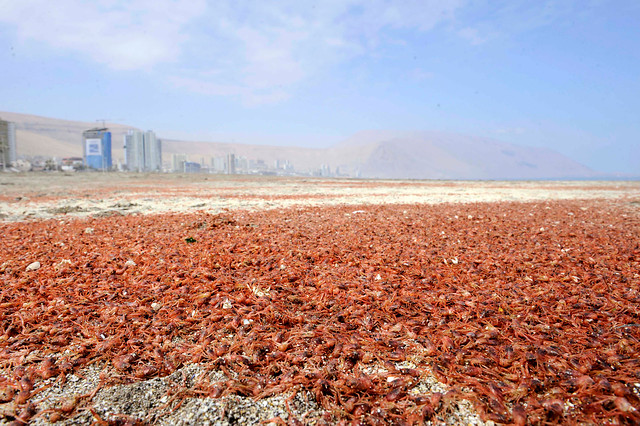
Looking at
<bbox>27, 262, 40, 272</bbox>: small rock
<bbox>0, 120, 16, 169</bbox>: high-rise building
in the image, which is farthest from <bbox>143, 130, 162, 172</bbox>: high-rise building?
<bbox>27, 262, 40, 272</bbox>: small rock

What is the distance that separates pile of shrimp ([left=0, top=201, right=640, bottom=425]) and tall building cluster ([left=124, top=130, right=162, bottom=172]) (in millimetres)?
115582

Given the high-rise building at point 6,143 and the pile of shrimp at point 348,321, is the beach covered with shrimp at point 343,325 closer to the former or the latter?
the pile of shrimp at point 348,321

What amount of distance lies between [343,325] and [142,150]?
124 meters

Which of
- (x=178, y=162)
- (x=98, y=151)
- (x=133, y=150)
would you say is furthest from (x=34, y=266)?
(x=133, y=150)

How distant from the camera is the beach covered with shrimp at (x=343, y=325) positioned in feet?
6.51

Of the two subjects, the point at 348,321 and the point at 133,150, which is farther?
the point at 133,150

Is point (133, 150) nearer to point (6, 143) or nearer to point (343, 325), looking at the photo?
point (6, 143)

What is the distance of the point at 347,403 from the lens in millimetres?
1924

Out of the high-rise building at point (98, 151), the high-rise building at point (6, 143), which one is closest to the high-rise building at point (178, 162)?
the high-rise building at point (98, 151)

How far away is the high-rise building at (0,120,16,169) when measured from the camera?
55.3 meters

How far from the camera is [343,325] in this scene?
112 inches

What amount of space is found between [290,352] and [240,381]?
44 cm

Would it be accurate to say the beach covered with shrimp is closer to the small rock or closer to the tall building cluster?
the small rock

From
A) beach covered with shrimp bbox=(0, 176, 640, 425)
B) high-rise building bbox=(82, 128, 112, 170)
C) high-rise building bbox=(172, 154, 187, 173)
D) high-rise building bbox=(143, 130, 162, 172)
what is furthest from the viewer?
high-rise building bbox=(143, 130, 162, 172)
